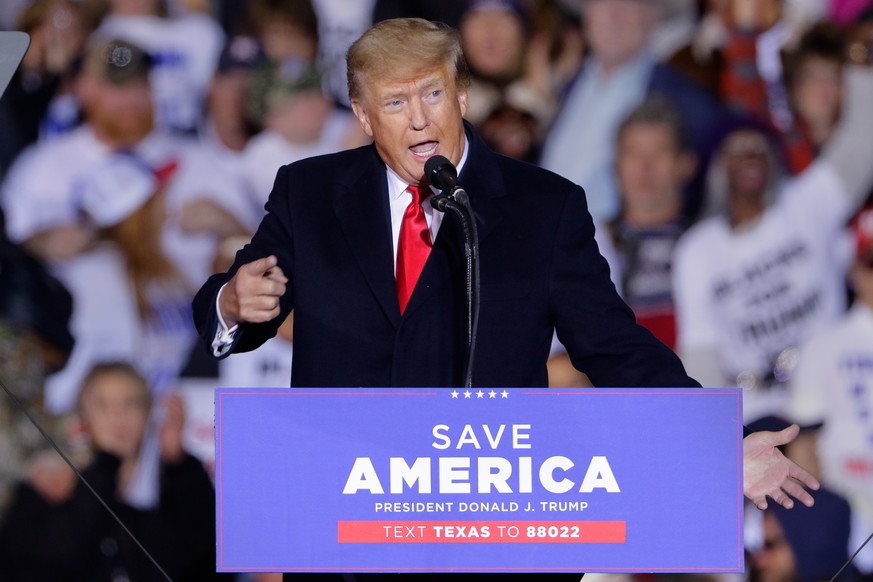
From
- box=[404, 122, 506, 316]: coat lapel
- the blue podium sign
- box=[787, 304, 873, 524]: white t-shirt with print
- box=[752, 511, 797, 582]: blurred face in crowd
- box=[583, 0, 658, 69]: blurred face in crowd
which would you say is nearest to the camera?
the blue podium sign

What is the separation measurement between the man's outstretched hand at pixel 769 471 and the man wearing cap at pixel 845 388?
2892mm

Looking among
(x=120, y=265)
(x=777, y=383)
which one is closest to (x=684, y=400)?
(x=777, y=383)

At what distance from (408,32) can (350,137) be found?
9.48 feet

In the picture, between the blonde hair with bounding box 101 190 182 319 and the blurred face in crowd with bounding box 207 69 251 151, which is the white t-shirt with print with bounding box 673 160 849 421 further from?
the blonde hair with bounding box 101 190 182 319

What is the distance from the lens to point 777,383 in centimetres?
473

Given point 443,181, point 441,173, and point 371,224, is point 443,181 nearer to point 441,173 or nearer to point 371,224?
point 441,173

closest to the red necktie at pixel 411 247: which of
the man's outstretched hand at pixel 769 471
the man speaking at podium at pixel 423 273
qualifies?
the man speaking at podium at pixel 423 273

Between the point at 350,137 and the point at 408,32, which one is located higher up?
the point at 408,32

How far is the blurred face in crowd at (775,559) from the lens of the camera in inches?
179

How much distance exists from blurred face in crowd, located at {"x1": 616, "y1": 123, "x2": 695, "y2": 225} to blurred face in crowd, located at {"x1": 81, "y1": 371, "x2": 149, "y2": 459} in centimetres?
191

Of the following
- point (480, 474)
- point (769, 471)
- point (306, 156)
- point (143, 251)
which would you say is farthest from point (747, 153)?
point (480, 474)

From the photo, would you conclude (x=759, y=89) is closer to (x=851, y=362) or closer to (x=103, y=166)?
(x=851, y=362)

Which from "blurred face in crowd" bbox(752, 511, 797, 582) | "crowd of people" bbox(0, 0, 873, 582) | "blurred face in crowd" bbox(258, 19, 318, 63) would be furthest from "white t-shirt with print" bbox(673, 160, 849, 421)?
"blurred face in crowd" bbox(258, 19, 318, 63)

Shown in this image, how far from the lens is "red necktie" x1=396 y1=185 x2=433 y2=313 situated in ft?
6.72
